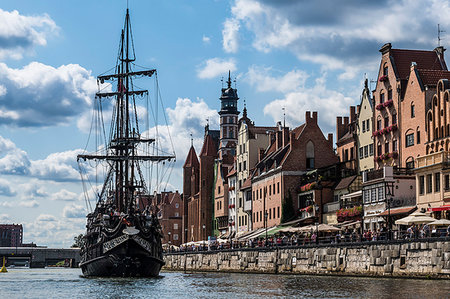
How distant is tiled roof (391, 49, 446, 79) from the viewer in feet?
253

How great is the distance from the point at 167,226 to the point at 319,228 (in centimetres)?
10292

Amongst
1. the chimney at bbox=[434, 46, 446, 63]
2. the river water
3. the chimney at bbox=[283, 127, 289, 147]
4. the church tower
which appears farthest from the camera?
the church tower

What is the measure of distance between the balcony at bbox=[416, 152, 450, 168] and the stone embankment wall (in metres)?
8.66

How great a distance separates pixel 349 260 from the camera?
61.0 metres

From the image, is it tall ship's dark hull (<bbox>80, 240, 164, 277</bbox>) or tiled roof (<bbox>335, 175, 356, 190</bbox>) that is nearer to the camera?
tall ship's dark hull (<bbox>80, 240, 164, 277</bbox>)

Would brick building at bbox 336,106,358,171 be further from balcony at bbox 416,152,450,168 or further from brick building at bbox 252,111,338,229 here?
balcony at bbox 416,152,450,168

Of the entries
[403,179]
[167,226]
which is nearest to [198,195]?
[167,226]

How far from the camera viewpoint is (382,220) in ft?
228

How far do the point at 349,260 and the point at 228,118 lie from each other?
12443 cm

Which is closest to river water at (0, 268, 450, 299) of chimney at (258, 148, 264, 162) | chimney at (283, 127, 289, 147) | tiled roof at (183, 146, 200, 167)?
chimney at (283, 127, 289, 147)

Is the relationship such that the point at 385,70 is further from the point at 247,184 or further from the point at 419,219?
the point at 247,184

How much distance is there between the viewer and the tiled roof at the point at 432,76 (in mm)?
71562

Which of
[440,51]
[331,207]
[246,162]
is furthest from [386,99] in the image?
[246,162]

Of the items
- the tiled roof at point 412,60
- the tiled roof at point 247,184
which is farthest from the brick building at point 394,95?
the tiled roof at point 247,184
